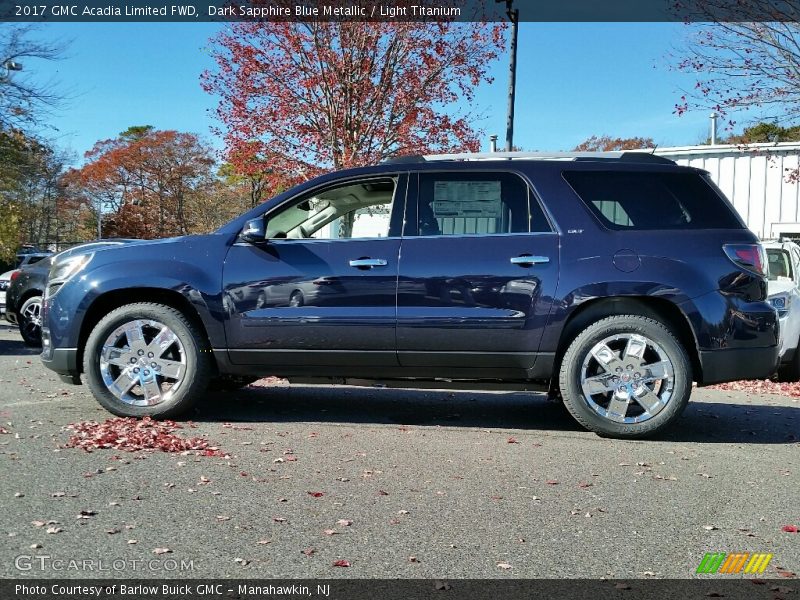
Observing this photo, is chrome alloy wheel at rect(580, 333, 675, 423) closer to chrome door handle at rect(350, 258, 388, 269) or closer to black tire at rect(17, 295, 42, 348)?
chrome door handle at rect(350, 258, 388, 269)

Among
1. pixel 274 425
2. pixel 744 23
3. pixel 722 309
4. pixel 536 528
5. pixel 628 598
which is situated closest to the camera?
pixel 628 598

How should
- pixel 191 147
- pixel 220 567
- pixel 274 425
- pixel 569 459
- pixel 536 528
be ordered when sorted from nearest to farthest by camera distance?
pixel 220 567
pixel 536 528
pixel 569 459
pixel 274 425
pixel 191 147

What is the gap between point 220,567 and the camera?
10.2 feet

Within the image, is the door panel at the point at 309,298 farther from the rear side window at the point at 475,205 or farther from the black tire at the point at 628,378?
the black tire at the point at 628,378

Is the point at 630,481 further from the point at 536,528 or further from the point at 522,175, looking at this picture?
the point at 522,175

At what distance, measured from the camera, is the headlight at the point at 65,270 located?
20.1ft

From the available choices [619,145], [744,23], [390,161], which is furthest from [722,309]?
[619,145]

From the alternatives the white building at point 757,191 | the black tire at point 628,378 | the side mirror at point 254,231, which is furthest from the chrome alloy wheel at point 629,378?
the white building at point 757,191

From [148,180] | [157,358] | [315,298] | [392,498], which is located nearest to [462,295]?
[315,298]

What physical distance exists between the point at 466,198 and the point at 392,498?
8.47 feet

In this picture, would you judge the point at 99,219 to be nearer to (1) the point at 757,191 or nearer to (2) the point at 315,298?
(1) the point at 757,191

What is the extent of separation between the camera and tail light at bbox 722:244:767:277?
18.4 feet

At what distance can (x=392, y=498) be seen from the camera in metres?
4.12

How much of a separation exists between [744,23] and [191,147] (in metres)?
51.5
